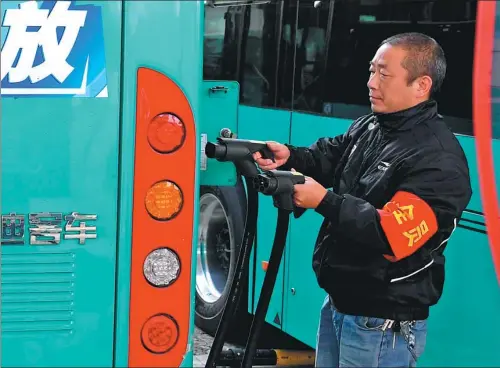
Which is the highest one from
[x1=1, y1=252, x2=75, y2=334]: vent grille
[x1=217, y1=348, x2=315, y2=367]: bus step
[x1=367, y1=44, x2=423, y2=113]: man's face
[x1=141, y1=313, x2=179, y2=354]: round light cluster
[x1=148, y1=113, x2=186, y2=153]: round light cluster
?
[x1=367, y1=44, x2=423, y2=113]: man's face

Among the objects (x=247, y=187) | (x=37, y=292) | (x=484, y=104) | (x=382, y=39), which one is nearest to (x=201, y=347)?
(x=382, y=39)

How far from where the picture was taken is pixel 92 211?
283cm

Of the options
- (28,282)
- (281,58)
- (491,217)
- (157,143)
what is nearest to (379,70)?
(157,143)

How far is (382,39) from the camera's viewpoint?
4.70m

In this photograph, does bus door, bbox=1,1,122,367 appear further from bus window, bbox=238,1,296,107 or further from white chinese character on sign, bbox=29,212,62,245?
bus window, bbox=238,1,296,107

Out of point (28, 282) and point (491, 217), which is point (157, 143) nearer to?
point (28, 282)

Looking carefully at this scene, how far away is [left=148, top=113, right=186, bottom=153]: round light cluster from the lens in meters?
2.84

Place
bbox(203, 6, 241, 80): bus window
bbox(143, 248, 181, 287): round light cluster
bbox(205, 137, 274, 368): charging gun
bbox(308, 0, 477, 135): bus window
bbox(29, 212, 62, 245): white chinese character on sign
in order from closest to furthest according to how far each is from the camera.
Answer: bbox(29, 212, 62, 245): white chinese character on sign, bbox(143, 248, 181, 287): round light cluster, bbox(205, 137, 274, 368): charging gun, bbox(308, 0, 477, 135): bus window, bbox(203, 6, 241, 80): bus window

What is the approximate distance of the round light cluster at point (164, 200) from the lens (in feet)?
9.43

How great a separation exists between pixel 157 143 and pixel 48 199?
1.19 ft

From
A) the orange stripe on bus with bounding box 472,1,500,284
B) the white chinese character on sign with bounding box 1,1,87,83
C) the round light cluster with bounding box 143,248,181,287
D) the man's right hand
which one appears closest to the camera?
the orange stripe on bus with bounding box 472,1,500,284

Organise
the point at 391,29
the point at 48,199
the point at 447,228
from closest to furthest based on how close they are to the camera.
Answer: the point at 48,199
the point at 447,228
the point at 391,29

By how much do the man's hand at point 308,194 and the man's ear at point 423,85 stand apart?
552 mm

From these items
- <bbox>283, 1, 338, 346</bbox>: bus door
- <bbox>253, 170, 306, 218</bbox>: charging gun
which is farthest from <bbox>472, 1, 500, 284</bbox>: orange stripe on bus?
<bbox>283, 1, 338, 346</bbox>: bus door
